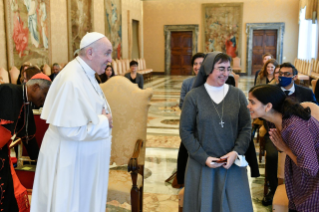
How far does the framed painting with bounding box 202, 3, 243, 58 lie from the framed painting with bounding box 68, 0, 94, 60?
10178 mm

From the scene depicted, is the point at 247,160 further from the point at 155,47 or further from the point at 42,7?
the point at 155,47

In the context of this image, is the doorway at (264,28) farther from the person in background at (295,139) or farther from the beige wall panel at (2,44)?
the person in background at (295,139)

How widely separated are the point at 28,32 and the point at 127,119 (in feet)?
23.9

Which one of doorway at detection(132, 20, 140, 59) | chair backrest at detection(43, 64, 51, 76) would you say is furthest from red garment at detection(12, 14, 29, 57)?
doorway at detection(132, 20, 140, 59)

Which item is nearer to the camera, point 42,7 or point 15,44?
point 15,44

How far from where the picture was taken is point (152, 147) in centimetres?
613

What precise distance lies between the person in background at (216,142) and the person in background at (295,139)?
360 mm

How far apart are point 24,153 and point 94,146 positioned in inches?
58.0

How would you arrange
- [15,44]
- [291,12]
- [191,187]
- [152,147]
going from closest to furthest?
[191,187] < [152,147] < [15,44] < [291,12]

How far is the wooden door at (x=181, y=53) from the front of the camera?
874 inches

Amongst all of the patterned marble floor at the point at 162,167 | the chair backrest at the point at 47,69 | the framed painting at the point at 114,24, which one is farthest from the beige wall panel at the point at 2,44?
the framed painting at the point at 114,24

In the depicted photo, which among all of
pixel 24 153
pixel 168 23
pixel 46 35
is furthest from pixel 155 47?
pixel 24 153

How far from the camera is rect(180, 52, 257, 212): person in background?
8.40ft

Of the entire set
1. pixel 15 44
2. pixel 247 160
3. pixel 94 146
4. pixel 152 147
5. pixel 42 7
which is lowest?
pixel 152 147
